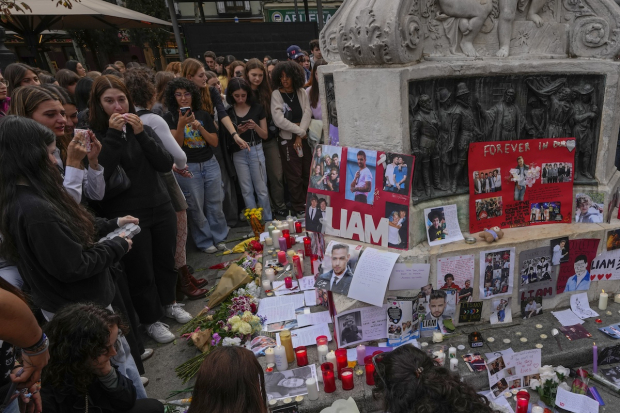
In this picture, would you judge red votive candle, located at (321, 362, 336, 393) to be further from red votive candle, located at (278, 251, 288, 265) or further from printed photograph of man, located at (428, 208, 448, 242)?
red votive candle, located at (278, 251, 288, 265)

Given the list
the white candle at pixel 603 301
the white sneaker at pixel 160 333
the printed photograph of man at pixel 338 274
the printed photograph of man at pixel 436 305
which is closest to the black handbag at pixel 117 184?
the white sneaker at pixel 160 333

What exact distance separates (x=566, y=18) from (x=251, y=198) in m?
3.90

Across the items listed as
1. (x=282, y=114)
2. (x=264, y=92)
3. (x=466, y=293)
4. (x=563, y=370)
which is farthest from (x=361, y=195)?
(x=264, y=92)

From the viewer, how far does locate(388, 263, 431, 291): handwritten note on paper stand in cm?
270

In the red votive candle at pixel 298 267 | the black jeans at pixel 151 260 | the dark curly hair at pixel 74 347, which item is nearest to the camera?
the dark curly hair at pixel 74 347

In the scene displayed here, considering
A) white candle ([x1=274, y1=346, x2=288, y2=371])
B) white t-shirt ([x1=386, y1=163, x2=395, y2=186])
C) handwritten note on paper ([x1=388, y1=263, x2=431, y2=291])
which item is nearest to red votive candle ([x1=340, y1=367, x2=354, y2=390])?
white candle ([x1=274, y1=346, x2=288, y2=371])

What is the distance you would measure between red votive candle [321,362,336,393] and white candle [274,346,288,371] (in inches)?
12.4

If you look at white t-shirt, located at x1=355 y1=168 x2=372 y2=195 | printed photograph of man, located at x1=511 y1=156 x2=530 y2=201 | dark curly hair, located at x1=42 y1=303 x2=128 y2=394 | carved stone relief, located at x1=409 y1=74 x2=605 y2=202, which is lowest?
dark curly hair, located at x1=42 y1=303 x2=128 y2=394

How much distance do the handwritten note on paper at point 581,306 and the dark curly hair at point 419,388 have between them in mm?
1780

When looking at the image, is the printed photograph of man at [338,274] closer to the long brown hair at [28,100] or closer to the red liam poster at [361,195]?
the red liam poster at [361,195]

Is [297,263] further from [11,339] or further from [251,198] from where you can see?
[11,339]

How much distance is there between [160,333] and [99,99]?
1969mm

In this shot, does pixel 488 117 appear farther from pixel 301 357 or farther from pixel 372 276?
pixel 301 357

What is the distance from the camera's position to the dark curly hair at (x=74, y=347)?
1802mm
